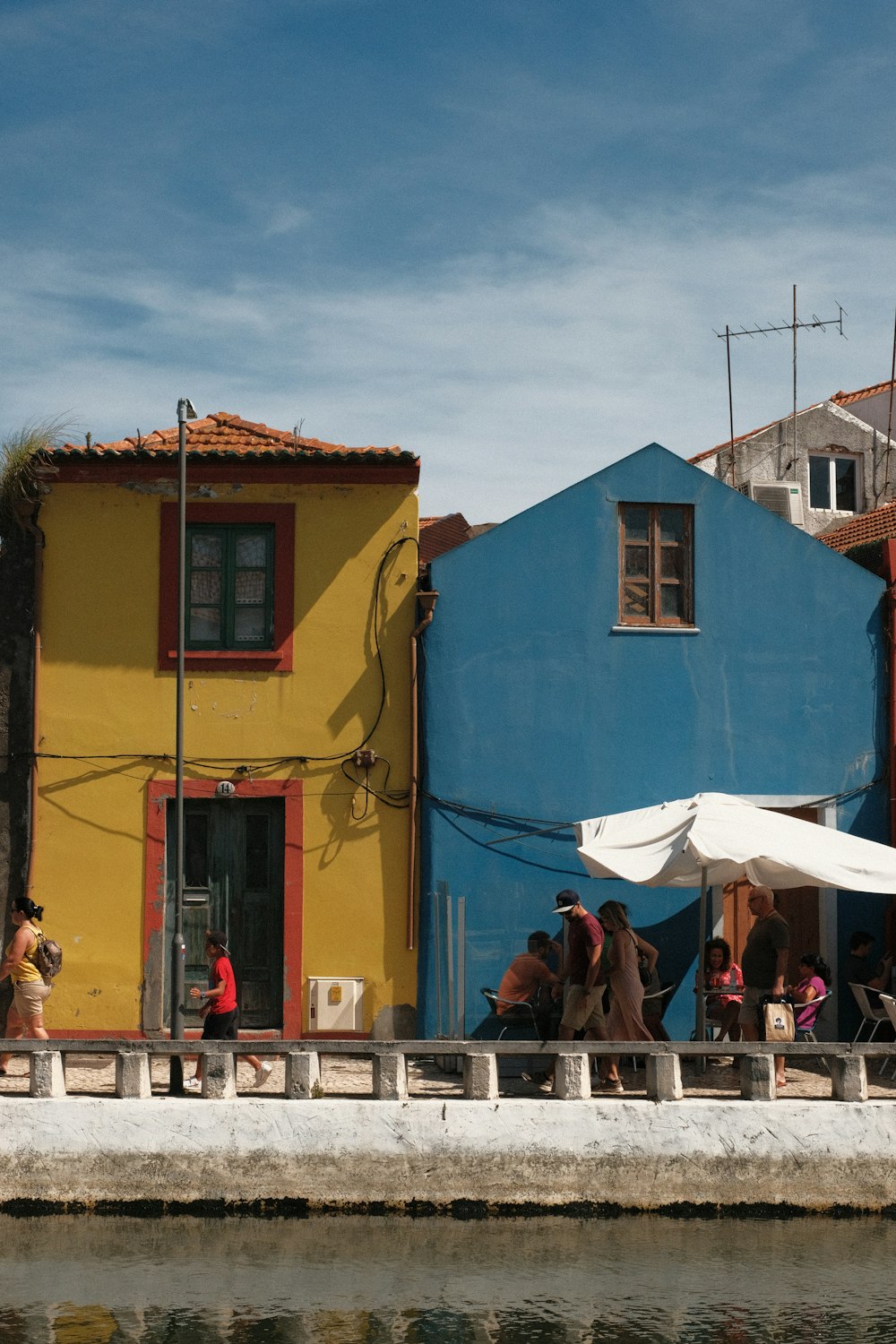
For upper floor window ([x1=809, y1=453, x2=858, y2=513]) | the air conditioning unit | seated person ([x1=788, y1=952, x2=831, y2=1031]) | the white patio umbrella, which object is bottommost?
seated person ([x1=788, y1=952, x2=831, y2=1031])

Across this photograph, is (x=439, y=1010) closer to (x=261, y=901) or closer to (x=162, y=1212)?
(x=261, y=901)

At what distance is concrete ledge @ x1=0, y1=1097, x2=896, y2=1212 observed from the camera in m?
12.5

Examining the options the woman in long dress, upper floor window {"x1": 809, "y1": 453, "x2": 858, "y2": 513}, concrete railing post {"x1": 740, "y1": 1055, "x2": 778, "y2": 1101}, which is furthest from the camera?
upper floor window {"x1": 809, "y1": 453, "x2": 858, "y2": 513}

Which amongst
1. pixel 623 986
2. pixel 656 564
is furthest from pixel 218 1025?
pixel 656 564

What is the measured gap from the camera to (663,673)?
663 inches

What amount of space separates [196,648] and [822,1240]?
8.34m

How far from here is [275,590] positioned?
16688mm

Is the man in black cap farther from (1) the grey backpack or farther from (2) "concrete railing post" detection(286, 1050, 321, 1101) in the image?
(1) the grey backpack

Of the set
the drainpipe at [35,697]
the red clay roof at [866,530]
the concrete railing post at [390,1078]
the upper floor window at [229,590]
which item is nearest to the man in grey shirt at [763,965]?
the concrete railing post at [390,1078]

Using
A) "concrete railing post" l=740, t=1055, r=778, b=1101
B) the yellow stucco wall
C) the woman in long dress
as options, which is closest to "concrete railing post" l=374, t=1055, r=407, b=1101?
the woman in long dress

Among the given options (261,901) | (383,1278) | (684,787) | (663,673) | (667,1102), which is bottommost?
(383,1278)

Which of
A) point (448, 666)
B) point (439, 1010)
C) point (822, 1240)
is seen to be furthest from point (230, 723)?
point (822, 1240)

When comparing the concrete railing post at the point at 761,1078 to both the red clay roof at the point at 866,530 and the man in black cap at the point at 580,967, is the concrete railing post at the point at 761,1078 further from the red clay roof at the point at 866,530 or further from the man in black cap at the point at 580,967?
the red clay roof at the point at 866,530

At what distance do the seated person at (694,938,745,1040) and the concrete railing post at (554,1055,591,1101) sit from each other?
249 cm
